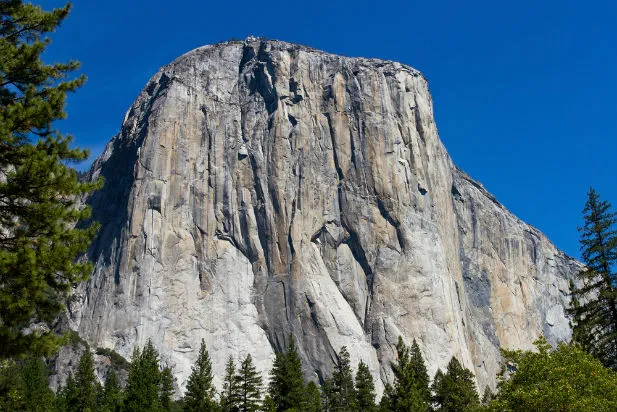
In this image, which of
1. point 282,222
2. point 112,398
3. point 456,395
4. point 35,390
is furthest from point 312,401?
point 282,222

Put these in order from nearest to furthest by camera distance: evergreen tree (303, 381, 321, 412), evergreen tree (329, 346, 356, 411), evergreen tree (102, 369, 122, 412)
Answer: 1. evergreen tree (303, 381, 321, 412)
2. evergreen tree (102, 369, 122, 412)
3. evergreen tree (329, 346, 356, 411)

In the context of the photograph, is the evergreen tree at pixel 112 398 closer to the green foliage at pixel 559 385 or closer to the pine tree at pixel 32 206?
the green foliage at pixel 559 385

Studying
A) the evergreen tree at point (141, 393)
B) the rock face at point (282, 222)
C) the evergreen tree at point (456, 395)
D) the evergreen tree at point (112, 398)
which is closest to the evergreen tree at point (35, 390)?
the evergreen tree at point (112, 398)

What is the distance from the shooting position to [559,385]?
83.5 feet

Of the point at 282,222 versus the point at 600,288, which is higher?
the point at 282,222

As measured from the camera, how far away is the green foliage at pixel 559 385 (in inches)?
989

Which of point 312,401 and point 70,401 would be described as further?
point 70,401

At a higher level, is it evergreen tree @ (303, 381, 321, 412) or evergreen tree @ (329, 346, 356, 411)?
evergreen tree @ (329, 346, 356, 411)

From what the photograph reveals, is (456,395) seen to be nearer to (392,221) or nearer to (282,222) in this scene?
(282,222)

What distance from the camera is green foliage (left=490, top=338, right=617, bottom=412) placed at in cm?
2511

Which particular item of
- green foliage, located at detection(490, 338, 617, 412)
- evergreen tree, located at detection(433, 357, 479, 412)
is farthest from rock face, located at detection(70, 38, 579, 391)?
green foliage, located at detection(490, 338, 617, 412)

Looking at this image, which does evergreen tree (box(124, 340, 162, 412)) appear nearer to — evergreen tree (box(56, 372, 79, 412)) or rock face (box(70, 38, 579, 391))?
evergreen tree (box(56, 372, 79, 412))

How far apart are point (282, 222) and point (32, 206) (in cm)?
9421

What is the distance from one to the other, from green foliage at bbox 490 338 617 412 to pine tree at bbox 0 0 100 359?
1627cm
